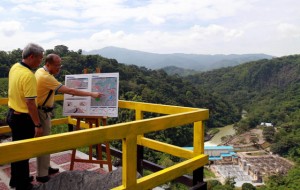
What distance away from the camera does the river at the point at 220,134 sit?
76.6m

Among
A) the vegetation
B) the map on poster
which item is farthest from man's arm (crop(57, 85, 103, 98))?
the vegetation

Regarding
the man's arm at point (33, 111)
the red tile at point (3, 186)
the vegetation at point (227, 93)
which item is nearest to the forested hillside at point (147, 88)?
the vegetation at point (227, 93)

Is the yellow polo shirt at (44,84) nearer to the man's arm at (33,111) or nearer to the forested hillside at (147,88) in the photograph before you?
the man's arm at (33,111)

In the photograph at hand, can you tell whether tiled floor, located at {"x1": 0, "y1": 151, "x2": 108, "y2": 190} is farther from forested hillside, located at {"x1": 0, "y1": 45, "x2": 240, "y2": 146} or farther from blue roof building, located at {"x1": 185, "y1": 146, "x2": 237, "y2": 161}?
blue roof building, located at {"x1": 185, "y1": 146, "x2": 237, "y2": 161}

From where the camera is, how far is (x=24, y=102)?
3189mm

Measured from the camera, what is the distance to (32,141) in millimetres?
1873

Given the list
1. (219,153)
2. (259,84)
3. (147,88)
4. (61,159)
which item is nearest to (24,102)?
(61,159)

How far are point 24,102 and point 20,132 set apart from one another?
383 mm

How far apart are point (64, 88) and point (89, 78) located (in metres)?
0.57

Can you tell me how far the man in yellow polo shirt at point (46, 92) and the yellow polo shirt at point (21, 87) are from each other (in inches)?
13.6

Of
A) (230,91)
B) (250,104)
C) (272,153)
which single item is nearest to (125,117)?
(272,153)

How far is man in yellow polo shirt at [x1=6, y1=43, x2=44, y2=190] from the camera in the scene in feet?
10.1

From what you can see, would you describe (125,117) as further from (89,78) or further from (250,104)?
(250,104)

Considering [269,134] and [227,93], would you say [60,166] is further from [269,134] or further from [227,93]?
[227,93]
